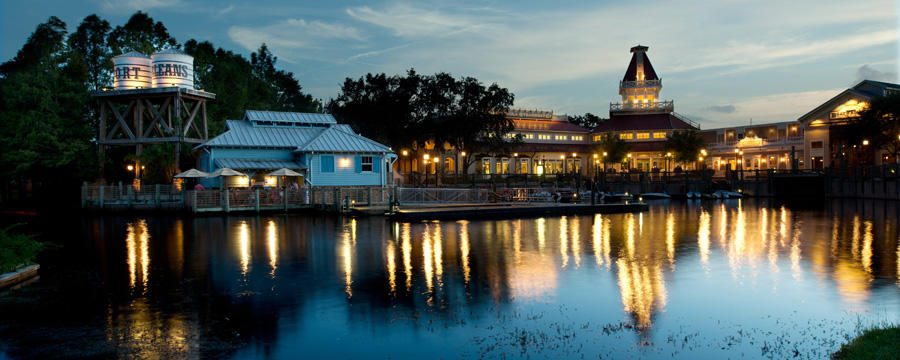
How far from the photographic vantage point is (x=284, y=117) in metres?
54.4

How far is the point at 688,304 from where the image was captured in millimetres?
15109

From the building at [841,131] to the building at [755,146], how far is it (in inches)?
237

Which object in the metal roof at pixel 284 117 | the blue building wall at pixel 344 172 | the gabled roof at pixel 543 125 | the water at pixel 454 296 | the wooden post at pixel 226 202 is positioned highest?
the gabled roof at pixel 543 125

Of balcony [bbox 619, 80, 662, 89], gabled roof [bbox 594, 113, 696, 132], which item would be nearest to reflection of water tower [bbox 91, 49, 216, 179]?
gabled roof [bbox 594, 113, 696, 132]

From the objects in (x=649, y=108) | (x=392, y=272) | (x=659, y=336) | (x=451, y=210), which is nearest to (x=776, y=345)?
Result: (x=659, y=336)

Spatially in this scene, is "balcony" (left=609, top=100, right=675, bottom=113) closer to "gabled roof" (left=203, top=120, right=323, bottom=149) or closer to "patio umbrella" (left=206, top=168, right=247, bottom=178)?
"gabled roof" (left=203, top=120, right=323, bottom=149)

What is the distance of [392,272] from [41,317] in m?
8.71

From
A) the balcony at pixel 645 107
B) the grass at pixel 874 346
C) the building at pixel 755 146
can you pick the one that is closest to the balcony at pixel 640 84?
the balcony at pixel 645 107

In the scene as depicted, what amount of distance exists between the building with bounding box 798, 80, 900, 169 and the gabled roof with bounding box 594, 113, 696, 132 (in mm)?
21372

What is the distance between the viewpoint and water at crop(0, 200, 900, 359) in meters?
11.9

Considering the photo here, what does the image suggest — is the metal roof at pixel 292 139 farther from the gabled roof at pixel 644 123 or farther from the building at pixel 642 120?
the gabled roof at pixel 644 123

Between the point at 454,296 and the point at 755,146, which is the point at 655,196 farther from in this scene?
the point at 454,296

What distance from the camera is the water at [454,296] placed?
38.9ft

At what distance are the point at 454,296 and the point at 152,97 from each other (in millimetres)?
47615
